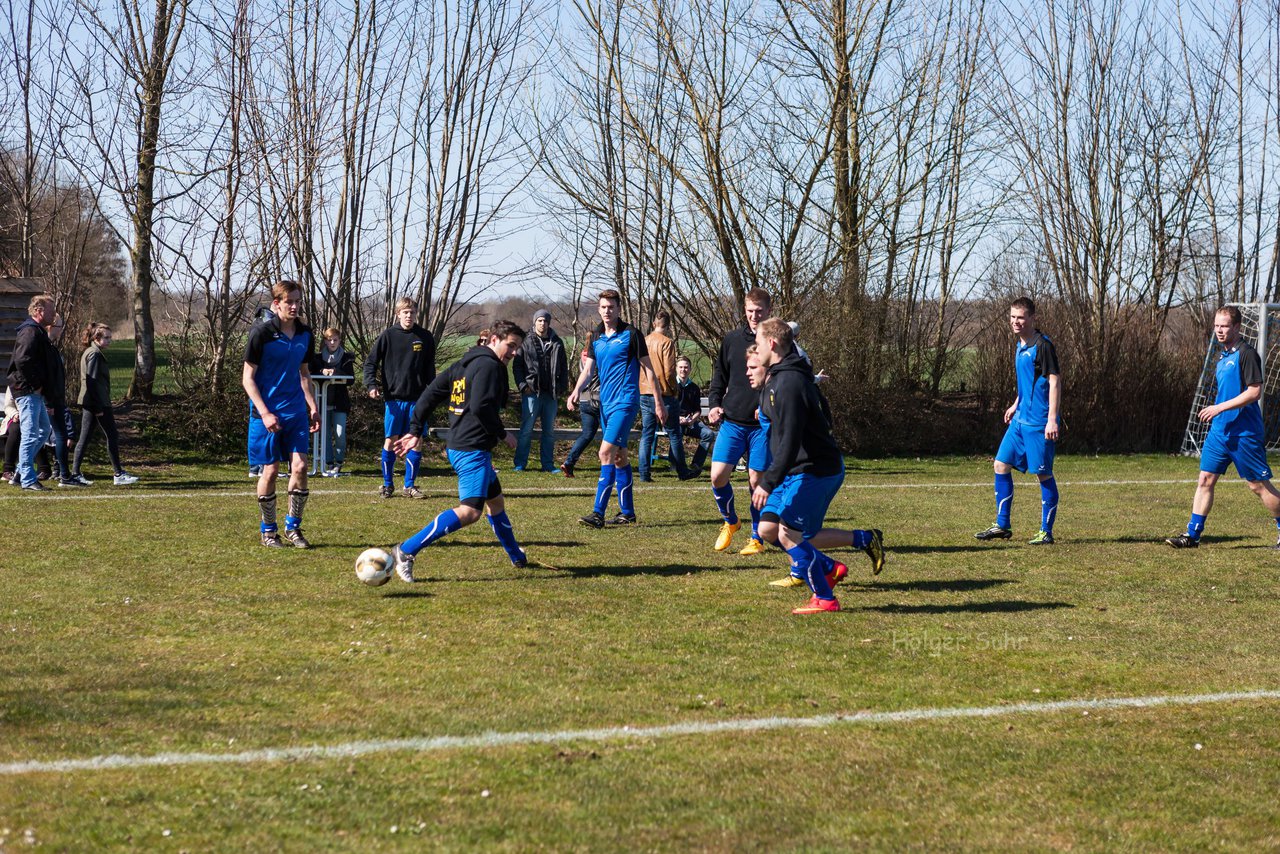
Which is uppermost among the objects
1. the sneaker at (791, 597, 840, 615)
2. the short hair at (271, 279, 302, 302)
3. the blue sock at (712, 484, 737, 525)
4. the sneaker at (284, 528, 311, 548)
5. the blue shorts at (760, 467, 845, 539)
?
the short hair at (271, 279, 302, 302)

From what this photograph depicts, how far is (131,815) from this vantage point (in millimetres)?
4027

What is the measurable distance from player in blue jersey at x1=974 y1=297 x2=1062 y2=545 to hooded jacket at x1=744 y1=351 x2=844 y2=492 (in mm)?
3480

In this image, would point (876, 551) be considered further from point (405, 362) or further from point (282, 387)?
point (405, 362)

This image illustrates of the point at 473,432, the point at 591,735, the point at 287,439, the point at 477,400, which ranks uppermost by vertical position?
the point at 477,400

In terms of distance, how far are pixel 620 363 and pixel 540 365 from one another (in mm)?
5845

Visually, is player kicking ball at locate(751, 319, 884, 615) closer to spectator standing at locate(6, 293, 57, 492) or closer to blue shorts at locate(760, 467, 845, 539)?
blue shorts at locate(760, 467, 845, 539)

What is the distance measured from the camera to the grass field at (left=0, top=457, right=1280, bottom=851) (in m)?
4.12

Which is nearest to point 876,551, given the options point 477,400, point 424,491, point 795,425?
point 795,425

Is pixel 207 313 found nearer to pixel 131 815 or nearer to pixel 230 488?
pixel 230 488

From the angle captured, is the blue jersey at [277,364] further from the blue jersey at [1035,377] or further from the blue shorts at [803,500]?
the blue jersey at [1035,377]

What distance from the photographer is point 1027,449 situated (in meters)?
10.8

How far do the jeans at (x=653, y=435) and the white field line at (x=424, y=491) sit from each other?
398 millimetres

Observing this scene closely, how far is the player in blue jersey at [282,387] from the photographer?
9.25 meters

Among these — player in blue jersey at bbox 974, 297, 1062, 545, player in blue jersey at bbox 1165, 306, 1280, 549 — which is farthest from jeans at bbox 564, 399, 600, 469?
player in blue jersey at bbox 1165, 306, 1280, 549
